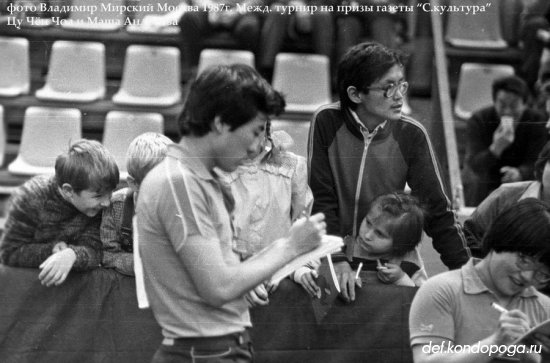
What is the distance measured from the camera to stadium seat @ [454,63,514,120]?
304 centimetres

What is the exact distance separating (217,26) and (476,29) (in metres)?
0.99

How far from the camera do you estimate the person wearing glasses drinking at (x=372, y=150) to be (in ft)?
6.77

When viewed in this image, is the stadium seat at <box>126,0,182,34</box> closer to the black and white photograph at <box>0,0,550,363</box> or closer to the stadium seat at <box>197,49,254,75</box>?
the black and white photograph at <box>0,0,550,363</box>

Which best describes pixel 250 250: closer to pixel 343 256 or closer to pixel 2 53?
pixel 343 256

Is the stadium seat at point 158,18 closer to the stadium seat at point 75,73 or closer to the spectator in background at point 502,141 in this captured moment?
the stadium seat at point 75,73

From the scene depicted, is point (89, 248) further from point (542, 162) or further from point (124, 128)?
point (542, 162)

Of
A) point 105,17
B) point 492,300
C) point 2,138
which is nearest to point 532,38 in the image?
point 105,17

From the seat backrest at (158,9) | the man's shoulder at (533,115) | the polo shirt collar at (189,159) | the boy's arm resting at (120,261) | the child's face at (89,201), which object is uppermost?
the seat backrest at (158,9)

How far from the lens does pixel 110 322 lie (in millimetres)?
1925

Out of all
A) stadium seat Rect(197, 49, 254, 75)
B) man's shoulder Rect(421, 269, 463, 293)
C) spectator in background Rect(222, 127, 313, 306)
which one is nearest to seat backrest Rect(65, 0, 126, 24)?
stadium seat Rect(197, 49, 254, 75)

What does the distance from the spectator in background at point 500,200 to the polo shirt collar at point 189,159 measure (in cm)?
89

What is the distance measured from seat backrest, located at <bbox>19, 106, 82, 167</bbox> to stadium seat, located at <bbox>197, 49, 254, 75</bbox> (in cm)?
46

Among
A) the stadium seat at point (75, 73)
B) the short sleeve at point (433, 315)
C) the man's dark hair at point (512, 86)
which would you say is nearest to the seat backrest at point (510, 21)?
the man's dark hair at point (512, 86)

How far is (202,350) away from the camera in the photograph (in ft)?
4.54
